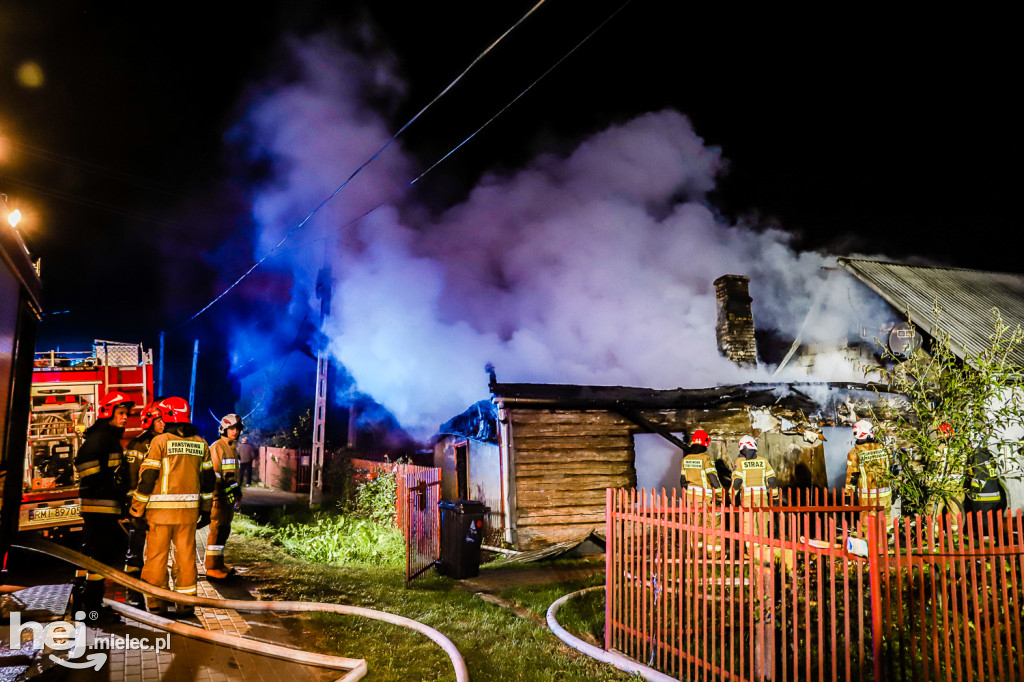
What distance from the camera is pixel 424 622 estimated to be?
5961 mm

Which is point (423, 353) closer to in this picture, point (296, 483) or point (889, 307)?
point (296, 483)

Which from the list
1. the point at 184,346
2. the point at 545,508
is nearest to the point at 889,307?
the point at 545,508

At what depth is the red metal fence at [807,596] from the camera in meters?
3.63

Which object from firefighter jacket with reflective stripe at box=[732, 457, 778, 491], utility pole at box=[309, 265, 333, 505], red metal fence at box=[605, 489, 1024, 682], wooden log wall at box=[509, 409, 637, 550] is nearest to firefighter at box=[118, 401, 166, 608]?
red metal fence at box=[605, 489, 1024, 682]

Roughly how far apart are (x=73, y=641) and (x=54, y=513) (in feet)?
15.5

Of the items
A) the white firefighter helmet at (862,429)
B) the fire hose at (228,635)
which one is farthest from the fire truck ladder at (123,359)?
the white firefighter helmet at (862,429)

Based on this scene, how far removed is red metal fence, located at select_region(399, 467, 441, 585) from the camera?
315 inches

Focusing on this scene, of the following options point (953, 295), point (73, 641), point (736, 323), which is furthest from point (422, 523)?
point (953, 295)

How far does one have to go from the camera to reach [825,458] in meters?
13.1

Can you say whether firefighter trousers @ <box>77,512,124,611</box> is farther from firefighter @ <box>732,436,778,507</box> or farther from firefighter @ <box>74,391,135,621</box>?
firefighter @ <box>732,436,778,507</box>

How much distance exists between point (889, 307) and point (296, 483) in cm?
2211

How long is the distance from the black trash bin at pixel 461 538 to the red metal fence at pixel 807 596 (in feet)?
9.94

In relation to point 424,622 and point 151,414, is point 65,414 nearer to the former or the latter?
point 151,414

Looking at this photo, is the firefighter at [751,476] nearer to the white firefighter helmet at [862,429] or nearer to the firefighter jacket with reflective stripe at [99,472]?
the white firefighter helmet at [862,429]
